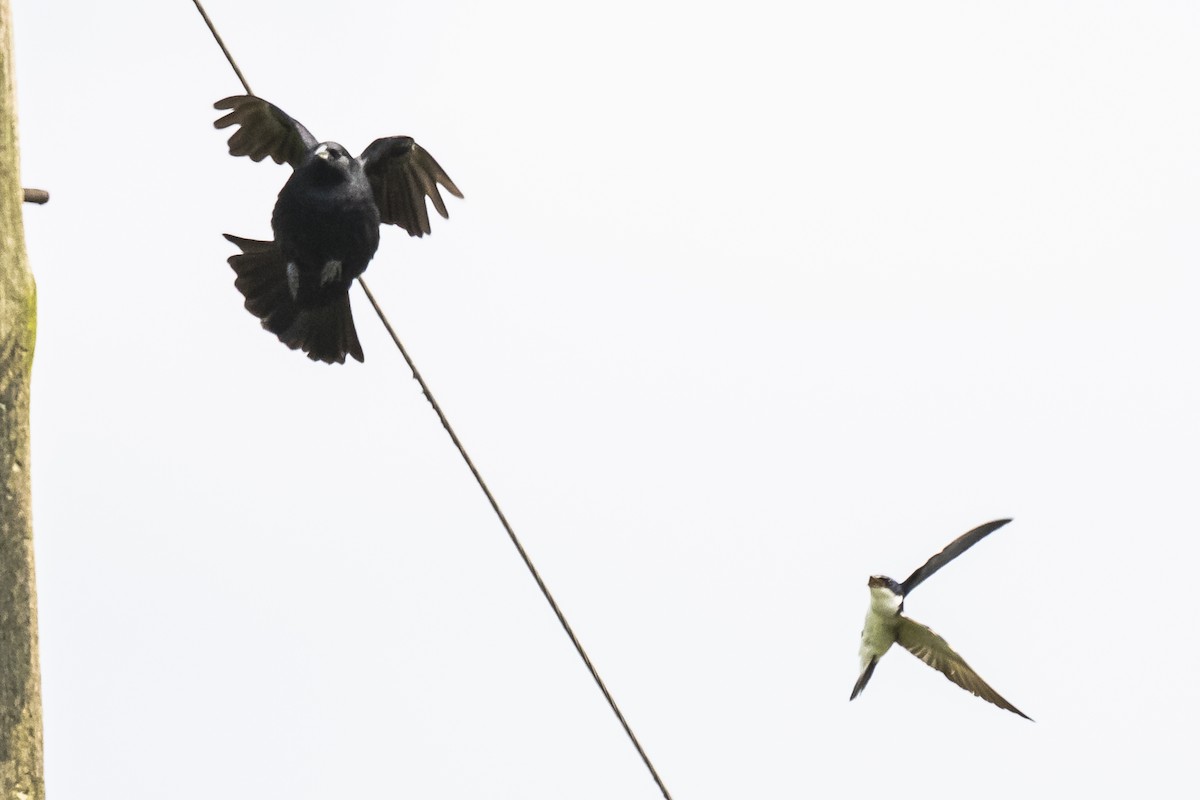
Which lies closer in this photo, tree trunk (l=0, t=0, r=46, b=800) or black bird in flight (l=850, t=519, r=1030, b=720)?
tree trunk (l=0, t=0, r=46, b=800)

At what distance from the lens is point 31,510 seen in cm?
558

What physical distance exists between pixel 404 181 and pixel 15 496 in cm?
330

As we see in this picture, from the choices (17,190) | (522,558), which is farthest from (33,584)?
(522,558)

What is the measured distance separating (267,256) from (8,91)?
317 centimetres

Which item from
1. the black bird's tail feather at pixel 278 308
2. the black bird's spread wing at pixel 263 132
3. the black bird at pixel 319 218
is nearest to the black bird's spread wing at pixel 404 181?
the black bird at pixel 319 218

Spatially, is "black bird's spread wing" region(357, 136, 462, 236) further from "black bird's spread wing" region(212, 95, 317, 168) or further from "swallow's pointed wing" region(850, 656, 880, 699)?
"swallow's pointed wing" region(850, 656, 880, 699)

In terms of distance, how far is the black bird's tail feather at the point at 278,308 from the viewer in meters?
8.69

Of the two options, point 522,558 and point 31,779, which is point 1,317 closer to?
point 31,779

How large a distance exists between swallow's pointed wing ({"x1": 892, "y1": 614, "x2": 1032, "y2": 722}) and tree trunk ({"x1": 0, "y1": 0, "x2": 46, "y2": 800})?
188 inches

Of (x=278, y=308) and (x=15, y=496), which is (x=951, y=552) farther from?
(x=15, y=496)

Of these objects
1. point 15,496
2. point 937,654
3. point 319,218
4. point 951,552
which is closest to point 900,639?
point 937,654

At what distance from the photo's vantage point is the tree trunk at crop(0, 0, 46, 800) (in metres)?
5.48

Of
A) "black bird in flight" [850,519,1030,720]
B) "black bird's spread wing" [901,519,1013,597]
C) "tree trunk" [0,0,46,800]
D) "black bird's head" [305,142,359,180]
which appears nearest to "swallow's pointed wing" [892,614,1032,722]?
"black bird in flight" [850,519,1030,720]

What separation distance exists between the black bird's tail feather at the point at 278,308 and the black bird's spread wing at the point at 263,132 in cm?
52
